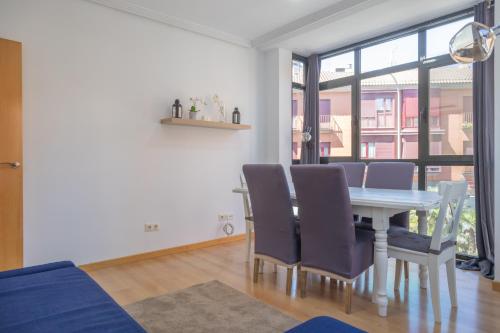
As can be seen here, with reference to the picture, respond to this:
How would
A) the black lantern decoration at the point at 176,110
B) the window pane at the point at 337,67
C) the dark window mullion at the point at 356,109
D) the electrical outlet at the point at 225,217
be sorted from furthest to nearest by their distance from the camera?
the window pane at the point at 337,67
the dark window mullion at the point at 356,109
the electrical outlet at the point at 225,217
the black lantern decoration at the point at 176,110

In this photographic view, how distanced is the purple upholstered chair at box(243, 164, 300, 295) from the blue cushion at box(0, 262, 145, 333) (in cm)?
139

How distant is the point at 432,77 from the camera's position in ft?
11.9

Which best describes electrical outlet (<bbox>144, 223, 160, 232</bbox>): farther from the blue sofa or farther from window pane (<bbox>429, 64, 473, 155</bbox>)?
window pane (<bbox>429, 64, 473, 155</bbox>)

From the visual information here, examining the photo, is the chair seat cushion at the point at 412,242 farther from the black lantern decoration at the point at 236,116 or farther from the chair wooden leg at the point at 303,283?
the black lantern decoration at the point at 236,116

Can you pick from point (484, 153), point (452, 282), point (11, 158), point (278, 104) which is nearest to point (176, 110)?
point (278, 104)

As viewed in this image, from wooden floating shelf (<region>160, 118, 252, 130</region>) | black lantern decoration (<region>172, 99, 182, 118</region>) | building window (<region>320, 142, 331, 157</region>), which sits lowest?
building window (<region>320, 142, 331, 157</region>)

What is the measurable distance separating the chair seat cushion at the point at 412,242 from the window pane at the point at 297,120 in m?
2.56

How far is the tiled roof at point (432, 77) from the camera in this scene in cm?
338

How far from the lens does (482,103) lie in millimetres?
3090

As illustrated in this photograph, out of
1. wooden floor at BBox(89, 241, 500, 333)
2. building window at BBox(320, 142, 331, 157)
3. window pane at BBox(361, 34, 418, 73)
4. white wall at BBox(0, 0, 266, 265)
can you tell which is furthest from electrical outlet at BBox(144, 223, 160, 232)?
window pane at BBox(361, 34, 418, 73)

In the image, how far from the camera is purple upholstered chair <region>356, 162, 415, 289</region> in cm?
294

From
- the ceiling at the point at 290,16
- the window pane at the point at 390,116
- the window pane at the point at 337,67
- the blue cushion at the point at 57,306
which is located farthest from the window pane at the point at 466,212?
the blue cushion at the point at 57,306

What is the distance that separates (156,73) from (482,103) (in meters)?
3.31

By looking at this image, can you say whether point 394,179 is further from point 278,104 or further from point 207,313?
point 207,313
